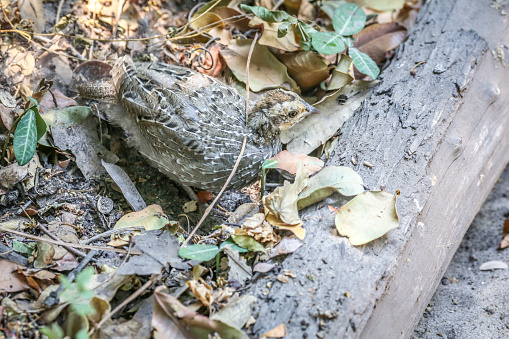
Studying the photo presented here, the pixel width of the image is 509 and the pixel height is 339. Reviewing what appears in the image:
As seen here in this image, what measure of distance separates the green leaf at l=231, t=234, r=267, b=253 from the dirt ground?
3.97 feet

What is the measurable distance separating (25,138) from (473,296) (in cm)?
293

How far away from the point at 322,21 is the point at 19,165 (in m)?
2.84

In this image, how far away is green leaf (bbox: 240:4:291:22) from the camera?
10.8 feet

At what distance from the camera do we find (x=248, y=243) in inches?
88.7

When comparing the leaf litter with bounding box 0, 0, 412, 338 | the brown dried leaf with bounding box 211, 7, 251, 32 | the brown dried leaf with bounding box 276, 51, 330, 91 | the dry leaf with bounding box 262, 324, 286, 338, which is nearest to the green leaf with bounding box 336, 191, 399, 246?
the leaf litter with bounding box 0, 0, 412, 338

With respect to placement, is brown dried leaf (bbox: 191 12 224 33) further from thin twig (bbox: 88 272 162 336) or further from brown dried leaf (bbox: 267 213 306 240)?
thin twig (bbox: 88 272 162 336)

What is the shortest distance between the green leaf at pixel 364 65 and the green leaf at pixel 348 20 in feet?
0.71

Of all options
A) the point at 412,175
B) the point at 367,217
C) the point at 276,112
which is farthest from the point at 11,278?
the point at 412,175

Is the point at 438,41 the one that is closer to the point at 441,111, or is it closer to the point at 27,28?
the point at 441,111

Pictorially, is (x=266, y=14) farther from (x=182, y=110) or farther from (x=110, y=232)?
(x=110, y=232)

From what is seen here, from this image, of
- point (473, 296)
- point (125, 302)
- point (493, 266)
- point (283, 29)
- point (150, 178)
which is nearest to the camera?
point (125, 302)

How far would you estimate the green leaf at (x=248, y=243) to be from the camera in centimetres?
224

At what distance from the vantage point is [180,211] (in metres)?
3.39

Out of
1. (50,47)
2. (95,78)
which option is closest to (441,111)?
(95,78)
